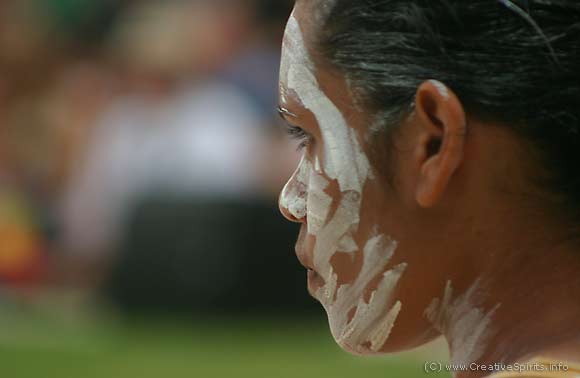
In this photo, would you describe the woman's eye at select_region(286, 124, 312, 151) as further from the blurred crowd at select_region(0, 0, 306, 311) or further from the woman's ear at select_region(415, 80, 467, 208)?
the blurred crowd at select_region(0, 0, 306, 311)

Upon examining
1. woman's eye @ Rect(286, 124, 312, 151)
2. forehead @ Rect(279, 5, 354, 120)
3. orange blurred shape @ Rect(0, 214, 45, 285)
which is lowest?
orange blurred shape @ Rect(0, 214, 45, 285)

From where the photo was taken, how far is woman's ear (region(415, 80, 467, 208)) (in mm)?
1679

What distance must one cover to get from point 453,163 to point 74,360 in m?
6.53

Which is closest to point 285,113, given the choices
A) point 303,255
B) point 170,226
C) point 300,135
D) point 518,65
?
point 300,135

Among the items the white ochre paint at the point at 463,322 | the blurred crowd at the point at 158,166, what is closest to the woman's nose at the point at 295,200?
the white ochre paint at the point at 463,322

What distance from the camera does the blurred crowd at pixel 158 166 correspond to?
8500 millimetres

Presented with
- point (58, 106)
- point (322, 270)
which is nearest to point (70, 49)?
point (58, 106)

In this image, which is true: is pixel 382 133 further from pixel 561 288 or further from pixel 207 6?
pixel 207 6

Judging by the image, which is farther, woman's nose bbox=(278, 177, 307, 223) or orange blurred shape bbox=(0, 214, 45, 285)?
orange blurred shape bbox=(0, 214, 45, 285)

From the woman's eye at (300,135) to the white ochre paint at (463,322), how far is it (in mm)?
363

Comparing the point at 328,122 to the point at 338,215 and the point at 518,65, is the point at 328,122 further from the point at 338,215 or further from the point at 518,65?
the point at 518,65

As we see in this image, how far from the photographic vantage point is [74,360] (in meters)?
7.87

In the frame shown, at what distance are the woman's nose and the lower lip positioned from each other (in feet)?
0.33

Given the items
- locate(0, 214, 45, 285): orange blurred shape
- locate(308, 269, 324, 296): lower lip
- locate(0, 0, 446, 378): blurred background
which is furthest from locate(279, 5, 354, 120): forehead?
locate(0, 214, 45, 285): orange blurred shape
